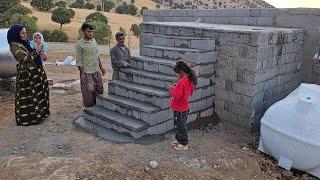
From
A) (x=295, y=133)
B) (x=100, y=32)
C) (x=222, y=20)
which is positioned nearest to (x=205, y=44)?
(x=295, y=133)

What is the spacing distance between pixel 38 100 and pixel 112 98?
131 cm

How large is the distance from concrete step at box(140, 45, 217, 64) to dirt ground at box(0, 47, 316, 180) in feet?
4.05

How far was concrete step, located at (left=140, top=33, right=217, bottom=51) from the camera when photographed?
5809mm

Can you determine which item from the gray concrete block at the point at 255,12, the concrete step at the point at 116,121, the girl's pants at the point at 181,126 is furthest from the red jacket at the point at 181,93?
the gray concrete block at the point at 255,12

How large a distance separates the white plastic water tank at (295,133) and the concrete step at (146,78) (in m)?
1.68

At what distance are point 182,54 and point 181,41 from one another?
0.49m

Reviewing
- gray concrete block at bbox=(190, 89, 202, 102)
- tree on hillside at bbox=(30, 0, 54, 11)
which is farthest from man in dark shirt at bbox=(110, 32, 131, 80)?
tree on hillside at bbox=(30, 0, 54, 11)

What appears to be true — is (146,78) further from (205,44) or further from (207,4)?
(207,4)

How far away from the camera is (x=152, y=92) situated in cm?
531

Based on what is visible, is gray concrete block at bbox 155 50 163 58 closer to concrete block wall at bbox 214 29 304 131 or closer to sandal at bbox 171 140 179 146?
concrete block wall at bbox 214 29 304 131

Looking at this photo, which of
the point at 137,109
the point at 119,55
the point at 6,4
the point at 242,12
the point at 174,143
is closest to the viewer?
the point at 174,143

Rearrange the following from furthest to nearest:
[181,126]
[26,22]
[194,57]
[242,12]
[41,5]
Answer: [41,5] < [26,22] < [242,12] < [194,57] < [181,126]

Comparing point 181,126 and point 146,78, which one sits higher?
point 146,78

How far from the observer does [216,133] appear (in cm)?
562
